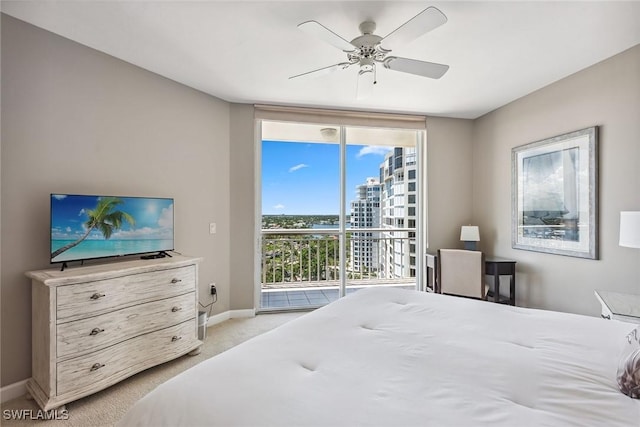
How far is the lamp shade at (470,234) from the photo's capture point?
3.71m

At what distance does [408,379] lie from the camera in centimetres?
96

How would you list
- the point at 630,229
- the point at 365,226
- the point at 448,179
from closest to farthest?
the point at 630,229 < the point at 448,179 < the point at 365,226

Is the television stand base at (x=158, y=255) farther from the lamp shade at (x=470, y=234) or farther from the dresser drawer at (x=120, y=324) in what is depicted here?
the lamp shade at (x=470, y=234)

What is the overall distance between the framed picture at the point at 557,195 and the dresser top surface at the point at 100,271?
3477 mm

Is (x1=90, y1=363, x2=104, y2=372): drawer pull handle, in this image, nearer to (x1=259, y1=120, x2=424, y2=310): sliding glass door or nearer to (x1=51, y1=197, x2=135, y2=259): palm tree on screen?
(x1=51, y1=197, x2=135, y2=259): palm tree on screen

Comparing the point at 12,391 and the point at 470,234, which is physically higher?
the point at 470,234

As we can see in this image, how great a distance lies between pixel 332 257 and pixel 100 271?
288 cm

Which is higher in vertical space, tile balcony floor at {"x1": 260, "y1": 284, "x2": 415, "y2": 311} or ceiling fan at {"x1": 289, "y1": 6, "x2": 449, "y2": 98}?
ceiling fan at {"x1": 289, "y1": 6, "x2": 449, "y2": 98}

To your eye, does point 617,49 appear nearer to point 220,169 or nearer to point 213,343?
point 220,169

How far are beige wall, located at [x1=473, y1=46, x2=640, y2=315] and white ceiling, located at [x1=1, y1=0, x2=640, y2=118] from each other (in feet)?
0.66

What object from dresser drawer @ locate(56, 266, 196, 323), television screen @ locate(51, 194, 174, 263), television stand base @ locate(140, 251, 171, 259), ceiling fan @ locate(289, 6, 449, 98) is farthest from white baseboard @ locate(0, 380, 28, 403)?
ceiling fan @ locate(289, 6, 449, 98)

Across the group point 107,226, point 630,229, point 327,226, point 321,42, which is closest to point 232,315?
point 327,226

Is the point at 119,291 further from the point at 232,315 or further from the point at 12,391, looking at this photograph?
the point at 232,315

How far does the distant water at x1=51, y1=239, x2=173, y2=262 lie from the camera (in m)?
2.06
